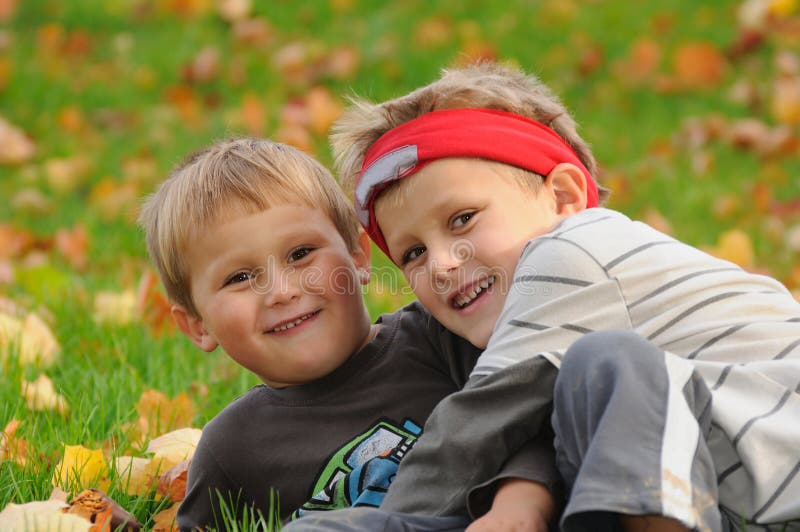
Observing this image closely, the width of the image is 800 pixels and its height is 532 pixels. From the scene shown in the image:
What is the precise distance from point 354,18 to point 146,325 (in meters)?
4.13

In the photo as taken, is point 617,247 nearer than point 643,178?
Yes

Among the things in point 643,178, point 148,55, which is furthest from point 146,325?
point 148,55

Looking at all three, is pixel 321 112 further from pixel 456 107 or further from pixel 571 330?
pixel 571 330

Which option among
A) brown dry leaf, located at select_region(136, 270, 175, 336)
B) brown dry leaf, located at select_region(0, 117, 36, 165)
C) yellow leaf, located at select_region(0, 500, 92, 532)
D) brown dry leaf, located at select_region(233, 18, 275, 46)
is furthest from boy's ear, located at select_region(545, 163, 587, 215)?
brown dry leaf, located at select_region(233, 18, 275, 46)

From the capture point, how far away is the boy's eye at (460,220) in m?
2.35

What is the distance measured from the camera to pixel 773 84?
6098mm

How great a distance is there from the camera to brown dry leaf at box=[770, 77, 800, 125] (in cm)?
578

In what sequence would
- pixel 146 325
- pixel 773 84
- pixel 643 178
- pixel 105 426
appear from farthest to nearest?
1. pixel 773 84
2. pixel 643 178
3. pixel 146 325
4. pixel 105 426

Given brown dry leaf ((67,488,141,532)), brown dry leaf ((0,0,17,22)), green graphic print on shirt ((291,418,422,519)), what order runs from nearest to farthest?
brown dry leaf ((67,488,141,532)) → green graphic print on shirt ((291,418,422,519)) → brown dry leaf ((0,0,17,22))

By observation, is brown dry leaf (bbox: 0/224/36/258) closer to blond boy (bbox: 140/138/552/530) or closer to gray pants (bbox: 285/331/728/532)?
blond boy (bbox: 140/138/552/530)

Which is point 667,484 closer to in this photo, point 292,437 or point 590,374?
point 590,374

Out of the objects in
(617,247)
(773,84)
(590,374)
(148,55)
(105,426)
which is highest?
(148,55)

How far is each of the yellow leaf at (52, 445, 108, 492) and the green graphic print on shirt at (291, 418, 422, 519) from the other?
0.43 meters

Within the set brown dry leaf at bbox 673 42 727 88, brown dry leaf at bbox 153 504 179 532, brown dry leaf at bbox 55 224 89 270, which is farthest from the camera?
brown dry leaf at bbox 673 42 727 88
